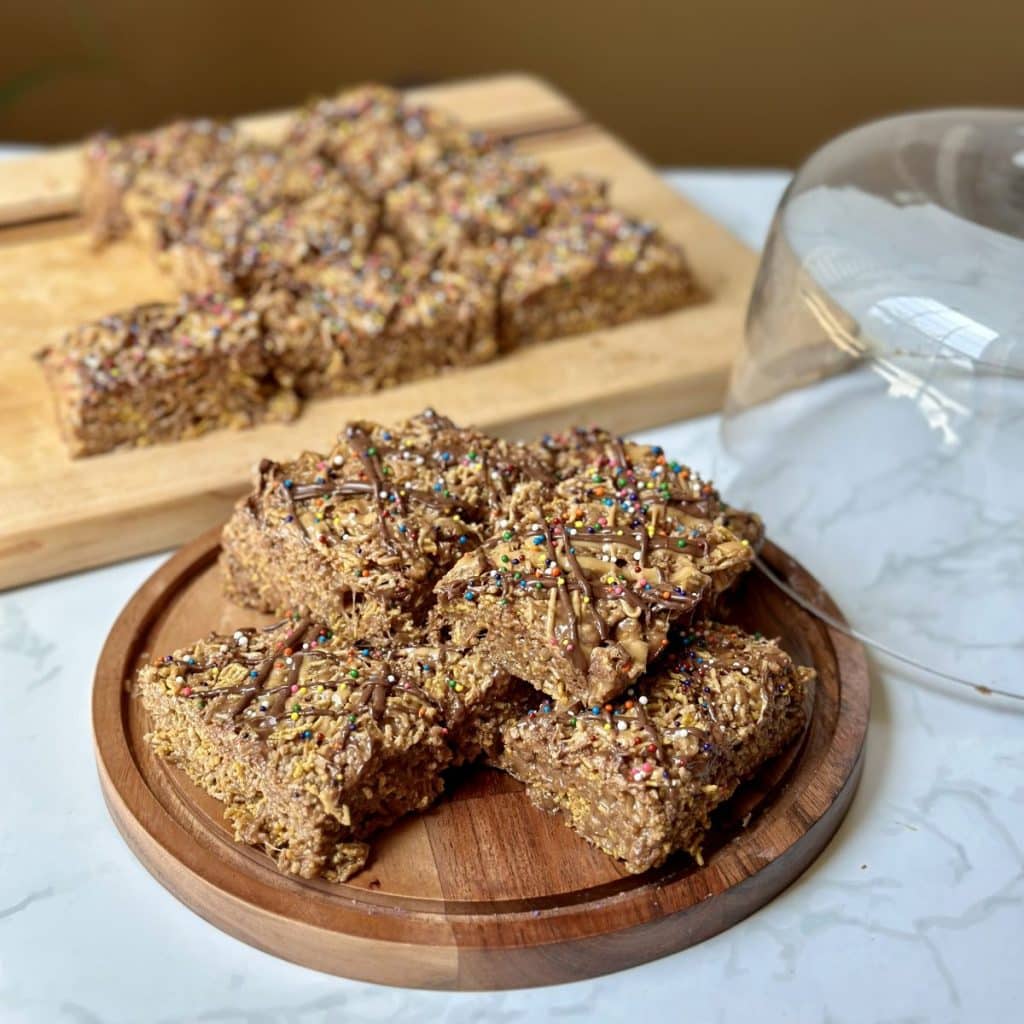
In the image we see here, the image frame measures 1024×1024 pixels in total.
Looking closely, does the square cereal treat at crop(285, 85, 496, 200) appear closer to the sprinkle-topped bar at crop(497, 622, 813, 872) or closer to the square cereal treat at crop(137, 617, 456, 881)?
the square cereal treat at crop(137, 617, 456, 881)

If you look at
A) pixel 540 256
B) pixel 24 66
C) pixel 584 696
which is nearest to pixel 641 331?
pixel 540 256

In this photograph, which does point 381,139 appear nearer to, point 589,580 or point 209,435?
point 209,435

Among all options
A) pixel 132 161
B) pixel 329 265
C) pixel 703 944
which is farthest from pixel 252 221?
pixel 703 944

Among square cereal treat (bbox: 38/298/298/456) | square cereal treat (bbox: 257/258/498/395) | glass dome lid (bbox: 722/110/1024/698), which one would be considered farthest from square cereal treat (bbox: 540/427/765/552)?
square cereal treat (bbox: 38/298/298/456)

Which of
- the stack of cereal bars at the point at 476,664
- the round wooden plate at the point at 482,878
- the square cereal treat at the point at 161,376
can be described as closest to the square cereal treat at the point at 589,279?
the square cereal treat at the point at 161,376

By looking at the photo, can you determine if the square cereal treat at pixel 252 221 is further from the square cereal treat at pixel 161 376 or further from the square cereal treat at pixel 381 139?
the square cereal treat at pixel 161 376

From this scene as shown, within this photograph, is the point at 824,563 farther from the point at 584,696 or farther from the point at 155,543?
the point at 155,543
